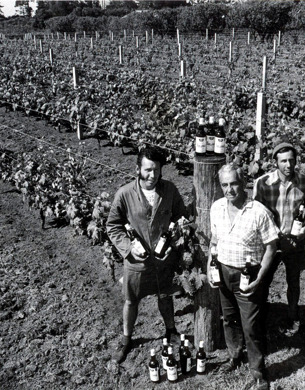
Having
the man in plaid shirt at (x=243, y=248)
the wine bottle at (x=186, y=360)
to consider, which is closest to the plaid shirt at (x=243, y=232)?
the man in plaid shirt at (x=243, y=248)

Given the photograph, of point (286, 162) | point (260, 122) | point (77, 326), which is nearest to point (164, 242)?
point (286, 162)

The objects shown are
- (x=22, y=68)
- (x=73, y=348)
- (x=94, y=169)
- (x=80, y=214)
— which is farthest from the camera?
(x=22, y=68)

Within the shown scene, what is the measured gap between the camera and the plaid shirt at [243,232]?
336 centimetres

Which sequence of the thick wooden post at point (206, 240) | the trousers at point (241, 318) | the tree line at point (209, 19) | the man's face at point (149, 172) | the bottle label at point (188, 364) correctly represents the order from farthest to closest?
the tree line at point (209, 19) < the bottle label at point (188, 364) < the thick wooden post at point (206, 240) < the man's face at point (149, 172) < the trousers at point (241, 318)

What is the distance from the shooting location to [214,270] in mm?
3586

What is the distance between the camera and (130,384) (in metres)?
3.92

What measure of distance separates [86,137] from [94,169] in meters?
2.46

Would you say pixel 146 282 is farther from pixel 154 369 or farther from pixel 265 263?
pixel 265 263

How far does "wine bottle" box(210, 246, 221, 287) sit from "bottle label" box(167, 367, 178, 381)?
77 centimetres

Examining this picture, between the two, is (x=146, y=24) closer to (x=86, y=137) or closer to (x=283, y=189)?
(x=86, y=137)

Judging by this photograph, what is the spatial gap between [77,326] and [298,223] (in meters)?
2.26

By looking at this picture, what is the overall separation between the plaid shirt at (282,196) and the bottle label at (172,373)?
4.45 feet

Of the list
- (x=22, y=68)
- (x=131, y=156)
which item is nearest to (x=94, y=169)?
(x=131, y=156)

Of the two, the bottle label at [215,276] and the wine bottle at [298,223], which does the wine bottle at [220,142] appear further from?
the bottle label at [215,276]
